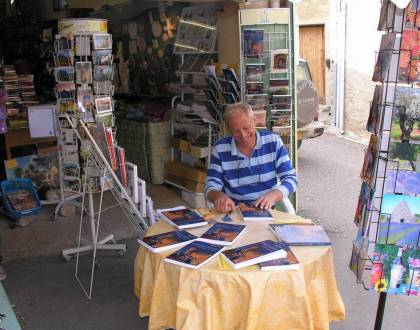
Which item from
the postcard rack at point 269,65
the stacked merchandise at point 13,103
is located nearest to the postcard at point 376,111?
the postcard rack at point 269,65

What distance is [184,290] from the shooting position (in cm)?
212

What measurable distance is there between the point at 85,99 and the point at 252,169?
6.55 feet

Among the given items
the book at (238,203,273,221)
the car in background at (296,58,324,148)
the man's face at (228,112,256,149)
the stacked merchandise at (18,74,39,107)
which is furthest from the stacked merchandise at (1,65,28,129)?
the car in background at (296,58,324,148)

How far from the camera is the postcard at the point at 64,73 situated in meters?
4.43

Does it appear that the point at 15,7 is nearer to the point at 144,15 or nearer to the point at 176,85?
the point at 144,15

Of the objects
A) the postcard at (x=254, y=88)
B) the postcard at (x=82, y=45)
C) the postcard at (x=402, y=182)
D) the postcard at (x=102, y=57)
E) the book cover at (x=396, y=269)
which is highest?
the postcard at (x=82, y=45)

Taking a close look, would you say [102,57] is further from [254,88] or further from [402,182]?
[402,182]

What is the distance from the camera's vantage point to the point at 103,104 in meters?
4.47

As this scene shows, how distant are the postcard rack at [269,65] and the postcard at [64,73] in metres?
1.52

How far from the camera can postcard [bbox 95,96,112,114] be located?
442 cm

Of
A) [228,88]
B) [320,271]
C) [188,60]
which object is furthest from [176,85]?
[320,271]

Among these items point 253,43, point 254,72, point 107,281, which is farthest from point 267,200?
point 253,43

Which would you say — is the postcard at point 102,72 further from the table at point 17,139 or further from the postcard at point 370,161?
the postcard at point 370,161

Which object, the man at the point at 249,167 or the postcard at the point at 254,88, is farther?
the postcard at the point at 254,88
